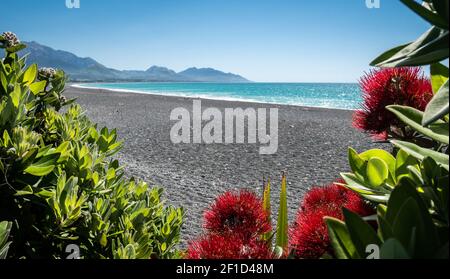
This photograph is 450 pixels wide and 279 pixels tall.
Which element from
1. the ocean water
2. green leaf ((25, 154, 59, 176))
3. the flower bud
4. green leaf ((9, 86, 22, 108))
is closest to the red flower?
green leaf ((25, 154, 59, 176))

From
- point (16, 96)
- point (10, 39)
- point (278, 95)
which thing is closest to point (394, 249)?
point (16, 96)

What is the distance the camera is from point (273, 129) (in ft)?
28.8

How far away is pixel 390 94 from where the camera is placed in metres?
0.69

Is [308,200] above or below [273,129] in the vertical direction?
above

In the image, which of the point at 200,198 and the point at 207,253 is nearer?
the point at 207,253

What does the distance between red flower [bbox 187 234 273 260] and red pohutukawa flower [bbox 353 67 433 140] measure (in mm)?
351

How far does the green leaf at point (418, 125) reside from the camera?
1.43 feet

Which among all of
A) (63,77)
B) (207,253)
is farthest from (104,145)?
(207,253)

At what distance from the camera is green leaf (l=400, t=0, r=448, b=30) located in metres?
0.35

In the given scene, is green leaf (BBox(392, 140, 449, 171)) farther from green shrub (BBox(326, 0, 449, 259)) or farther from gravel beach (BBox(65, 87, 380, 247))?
gravel beach (BBox(65, 87, 380, 247))

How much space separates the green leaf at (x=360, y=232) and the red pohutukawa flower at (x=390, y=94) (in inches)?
14.5
